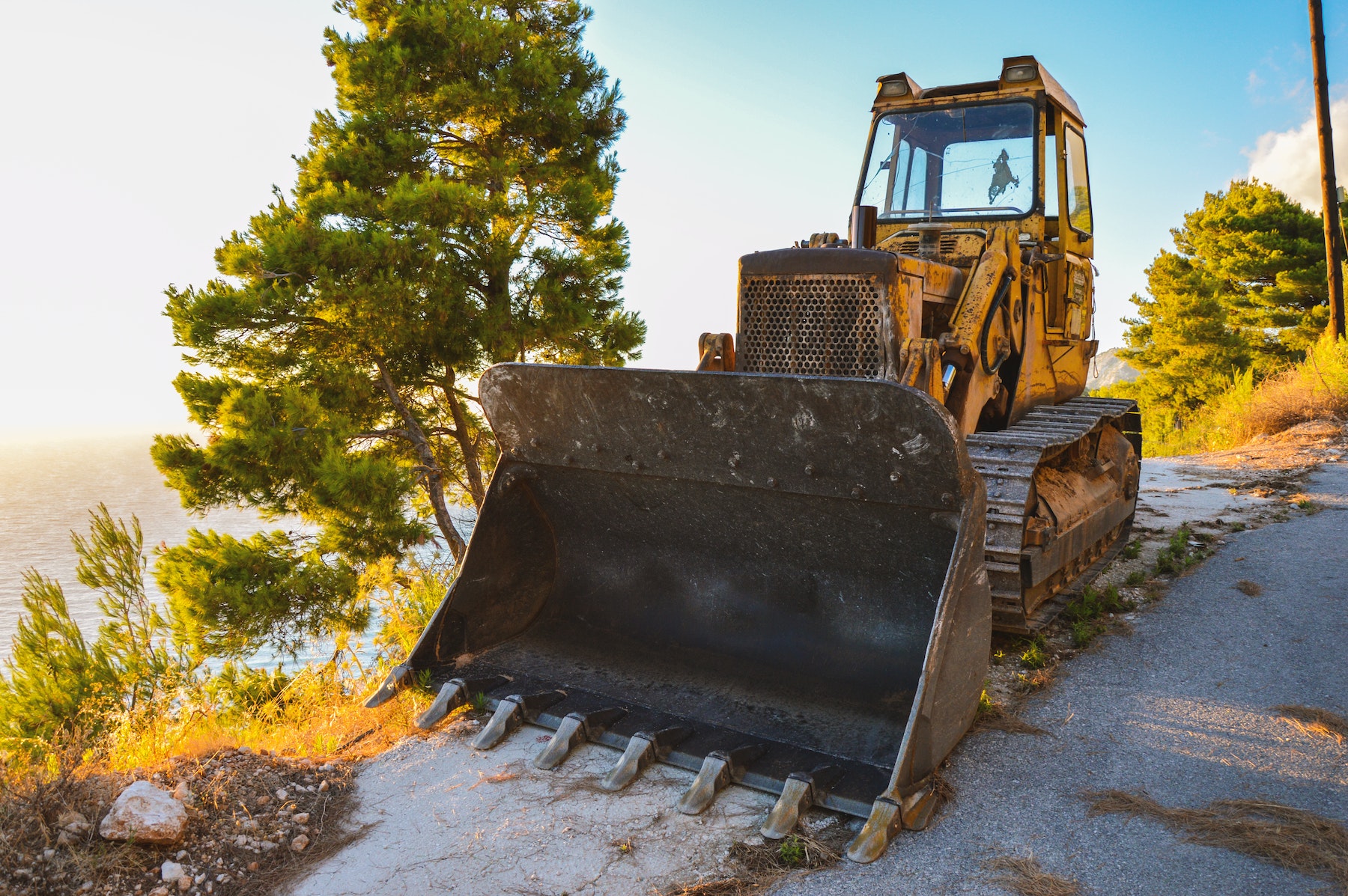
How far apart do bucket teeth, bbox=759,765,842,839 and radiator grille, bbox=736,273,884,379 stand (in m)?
1.89

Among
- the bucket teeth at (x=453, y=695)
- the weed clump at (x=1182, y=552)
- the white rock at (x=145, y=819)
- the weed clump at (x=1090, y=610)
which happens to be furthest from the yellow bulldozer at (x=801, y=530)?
the weed clump at (x=1182, y=552)

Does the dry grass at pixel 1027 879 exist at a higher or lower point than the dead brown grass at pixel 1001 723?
lower

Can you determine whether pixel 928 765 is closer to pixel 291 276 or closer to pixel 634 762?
pixel 634 762

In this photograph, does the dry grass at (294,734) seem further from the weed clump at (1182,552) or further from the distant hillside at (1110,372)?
the distant hillside at (1110,372)

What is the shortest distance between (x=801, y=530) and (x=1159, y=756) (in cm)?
→ 165

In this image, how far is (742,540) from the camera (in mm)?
4191

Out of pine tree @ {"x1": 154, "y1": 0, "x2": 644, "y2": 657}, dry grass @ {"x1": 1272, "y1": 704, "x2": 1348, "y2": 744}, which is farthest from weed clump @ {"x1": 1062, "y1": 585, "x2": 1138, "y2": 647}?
pine tree @ {"x1": 154, "y1": 0, "x2": 644, "y2": 657}

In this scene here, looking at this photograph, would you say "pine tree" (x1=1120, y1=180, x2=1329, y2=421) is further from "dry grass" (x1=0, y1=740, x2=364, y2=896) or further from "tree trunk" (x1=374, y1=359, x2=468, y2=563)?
"dry grass" (x1=0, y1=740, x2=364, y2=896)

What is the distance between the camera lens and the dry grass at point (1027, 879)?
8.99 feet

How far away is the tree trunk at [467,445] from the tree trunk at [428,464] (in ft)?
1.39

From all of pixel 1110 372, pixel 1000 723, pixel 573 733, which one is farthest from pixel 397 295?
pixel 1110 372

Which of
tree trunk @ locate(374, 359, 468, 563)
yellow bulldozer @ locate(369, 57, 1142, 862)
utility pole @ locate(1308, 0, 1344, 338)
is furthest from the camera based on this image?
utility pole @ locate(1308, 0, 1344, 338)

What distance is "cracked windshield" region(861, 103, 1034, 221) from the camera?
5754 mm

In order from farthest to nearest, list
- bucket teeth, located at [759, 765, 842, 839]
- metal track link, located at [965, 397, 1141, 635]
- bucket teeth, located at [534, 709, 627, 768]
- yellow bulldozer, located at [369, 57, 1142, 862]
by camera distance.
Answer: metal track link, located at [965, 397, 1141, 635]
bucket teeth, located at [534, 709, 627, 768]
yellow bulldozer, located at [369, 57, 1142, 862]
bucket teeth, located at [759, 765, 842, 839]
